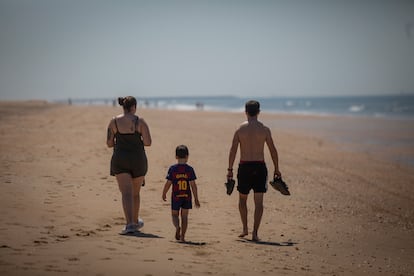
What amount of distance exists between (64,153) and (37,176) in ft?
12.1

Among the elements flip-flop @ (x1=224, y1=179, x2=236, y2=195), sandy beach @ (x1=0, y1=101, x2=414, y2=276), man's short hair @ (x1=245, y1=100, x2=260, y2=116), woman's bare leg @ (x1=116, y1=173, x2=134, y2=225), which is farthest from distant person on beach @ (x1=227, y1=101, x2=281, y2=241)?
woman's bare leg @ (x1=116, y1=173, x2=134, y2=225)

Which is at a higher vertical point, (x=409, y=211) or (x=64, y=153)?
(x=64, y=153)

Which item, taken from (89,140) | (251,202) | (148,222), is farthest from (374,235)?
(89,140)

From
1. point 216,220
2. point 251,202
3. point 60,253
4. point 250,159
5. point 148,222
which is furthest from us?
point 251,202

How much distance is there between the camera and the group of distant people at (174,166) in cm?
601

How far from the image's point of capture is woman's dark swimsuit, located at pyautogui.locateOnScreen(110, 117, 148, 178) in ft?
20.1

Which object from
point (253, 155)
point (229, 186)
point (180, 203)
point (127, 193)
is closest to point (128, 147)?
point (127, 193)

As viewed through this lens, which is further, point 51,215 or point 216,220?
point 216,220

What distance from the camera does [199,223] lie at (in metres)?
7.27

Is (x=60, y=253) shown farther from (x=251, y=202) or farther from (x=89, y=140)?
(x=89, y=140)

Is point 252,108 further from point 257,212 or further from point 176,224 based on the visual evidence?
point 176,224

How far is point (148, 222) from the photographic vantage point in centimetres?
709

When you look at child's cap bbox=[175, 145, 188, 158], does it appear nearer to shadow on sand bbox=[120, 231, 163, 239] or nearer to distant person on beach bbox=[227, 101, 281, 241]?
distant person on beach bbox=[227, 101, 281, 241]

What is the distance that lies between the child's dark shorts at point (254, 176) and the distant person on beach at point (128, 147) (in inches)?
56.3
